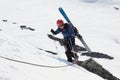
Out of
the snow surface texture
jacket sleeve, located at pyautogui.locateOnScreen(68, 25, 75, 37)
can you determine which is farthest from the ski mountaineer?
the snow surface texture

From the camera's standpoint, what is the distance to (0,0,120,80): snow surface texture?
9.91 m

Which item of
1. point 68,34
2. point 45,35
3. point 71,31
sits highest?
point 71,31

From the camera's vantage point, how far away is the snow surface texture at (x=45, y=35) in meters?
9.91

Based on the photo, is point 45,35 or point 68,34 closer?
point 68,34

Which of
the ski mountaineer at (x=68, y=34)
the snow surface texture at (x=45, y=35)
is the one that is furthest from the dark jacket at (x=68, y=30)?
the snow surface texture at (x=45, y=35)

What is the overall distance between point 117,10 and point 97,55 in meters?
35.8

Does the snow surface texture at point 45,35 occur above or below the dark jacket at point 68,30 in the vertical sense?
below

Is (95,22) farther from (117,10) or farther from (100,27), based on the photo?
(117,10)

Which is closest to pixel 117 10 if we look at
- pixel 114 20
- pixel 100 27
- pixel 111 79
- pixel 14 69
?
pixel 114 20

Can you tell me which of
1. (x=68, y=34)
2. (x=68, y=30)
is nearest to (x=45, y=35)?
(x=68, y=34)

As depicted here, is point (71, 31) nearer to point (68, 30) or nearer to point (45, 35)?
point (68, 30)

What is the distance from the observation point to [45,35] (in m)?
31.7

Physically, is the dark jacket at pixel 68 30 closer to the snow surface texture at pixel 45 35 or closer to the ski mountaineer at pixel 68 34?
the ski mountaineer at pixel 68 34

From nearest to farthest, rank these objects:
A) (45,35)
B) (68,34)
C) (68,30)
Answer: (68,30)
(68,34)
(45,35)
